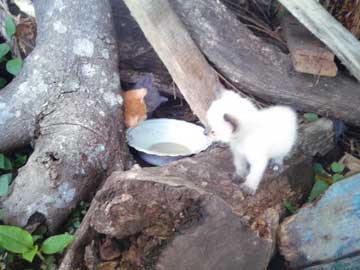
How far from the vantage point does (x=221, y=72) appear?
335 centimetres

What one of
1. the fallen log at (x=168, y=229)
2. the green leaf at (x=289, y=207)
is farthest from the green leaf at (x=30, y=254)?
the green leaf at (x=289, y=207)

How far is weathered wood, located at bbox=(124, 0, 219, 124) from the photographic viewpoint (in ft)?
10.4

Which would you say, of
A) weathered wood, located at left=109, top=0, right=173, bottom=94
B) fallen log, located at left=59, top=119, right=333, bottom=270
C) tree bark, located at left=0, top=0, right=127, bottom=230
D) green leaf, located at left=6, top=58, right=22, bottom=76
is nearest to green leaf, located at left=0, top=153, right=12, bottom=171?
tree bark, located at left=0, top=0, right=127, bottom=230

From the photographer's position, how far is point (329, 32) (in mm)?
3010

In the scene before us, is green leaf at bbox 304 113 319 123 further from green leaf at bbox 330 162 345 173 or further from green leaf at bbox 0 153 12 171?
green leaf at bbox 0 153 12 171

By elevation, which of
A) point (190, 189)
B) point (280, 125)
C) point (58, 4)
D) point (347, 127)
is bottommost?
point (347, 127)

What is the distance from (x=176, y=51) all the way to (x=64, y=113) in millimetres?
768

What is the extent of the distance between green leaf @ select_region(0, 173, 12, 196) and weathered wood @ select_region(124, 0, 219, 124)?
1106 millimetres

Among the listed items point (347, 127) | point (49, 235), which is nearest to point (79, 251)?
point (49, 235)

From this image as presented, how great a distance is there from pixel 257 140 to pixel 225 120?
0.79ft

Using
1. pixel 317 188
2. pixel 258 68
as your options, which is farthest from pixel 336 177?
pixel 258 68

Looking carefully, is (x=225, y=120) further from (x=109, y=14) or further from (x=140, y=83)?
(x=109, y=14)

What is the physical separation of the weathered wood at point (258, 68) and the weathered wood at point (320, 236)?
36.0 inches

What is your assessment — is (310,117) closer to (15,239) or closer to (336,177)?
(336,177)
